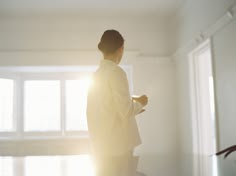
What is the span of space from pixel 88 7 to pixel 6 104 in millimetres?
1612

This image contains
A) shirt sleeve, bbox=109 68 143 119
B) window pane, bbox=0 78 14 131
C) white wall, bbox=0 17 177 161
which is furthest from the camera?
window pane, bbox=0 78 14 131

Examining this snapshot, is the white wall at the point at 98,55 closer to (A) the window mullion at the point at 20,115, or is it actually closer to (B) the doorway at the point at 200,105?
(A) the window mullion at the point at 20,115

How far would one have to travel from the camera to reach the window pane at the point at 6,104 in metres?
4.50

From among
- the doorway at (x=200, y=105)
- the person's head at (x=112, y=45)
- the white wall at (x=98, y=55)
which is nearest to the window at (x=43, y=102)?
the white wall at (x=98, y=55)

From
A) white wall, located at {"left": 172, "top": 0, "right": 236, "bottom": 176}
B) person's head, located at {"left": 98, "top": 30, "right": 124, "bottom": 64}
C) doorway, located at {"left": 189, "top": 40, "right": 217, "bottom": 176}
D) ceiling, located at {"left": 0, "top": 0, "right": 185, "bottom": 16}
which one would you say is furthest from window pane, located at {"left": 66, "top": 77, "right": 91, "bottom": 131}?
person's head, located at {"left": 98, "top": 30, "right": 124, "bottom": 64}

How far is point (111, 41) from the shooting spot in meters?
1.50

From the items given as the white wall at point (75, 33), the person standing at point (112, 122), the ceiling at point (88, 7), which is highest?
the ceiling at point (88, 7)

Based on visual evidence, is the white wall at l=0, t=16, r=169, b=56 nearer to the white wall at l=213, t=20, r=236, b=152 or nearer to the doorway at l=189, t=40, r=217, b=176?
the doorway at l=189, t=40, r=217, b=176

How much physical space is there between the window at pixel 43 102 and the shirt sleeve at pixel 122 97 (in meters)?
3.04

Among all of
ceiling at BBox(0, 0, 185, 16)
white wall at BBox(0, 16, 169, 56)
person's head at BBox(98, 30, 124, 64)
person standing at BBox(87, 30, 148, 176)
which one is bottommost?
person standing at BBox(87, 30, 148, 176)

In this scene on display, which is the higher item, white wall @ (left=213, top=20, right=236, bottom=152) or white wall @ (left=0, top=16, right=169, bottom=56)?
white wall @ (left=0, top=16, right=169, bottom=56)

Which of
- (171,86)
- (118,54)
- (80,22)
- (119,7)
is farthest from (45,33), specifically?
(118,54)

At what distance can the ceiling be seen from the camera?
3.79 metres

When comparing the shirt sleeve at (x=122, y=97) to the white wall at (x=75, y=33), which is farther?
the white wall at (x=75, y=33)
